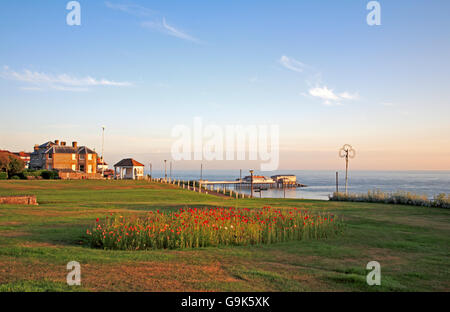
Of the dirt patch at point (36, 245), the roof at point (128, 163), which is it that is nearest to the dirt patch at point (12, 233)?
the dirt patch at point (36, 245)

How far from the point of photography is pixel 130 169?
227 feet

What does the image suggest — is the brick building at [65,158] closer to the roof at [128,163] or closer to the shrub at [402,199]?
the roof at [128,163]

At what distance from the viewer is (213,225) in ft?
33.7

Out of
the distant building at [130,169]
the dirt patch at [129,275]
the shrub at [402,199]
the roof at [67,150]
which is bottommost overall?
the shrub at [402,199]

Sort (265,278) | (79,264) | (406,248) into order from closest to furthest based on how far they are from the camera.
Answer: (265,278) < (79,264) < (406,248)

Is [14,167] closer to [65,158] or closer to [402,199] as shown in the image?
[65,158]

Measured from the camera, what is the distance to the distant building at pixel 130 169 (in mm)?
68250

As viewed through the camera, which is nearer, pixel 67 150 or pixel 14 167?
pixel 14 167

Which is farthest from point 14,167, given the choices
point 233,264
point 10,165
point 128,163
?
point 233,264

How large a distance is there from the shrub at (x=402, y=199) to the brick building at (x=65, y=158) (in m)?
54.7

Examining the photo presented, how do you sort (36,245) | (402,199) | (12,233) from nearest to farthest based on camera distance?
(36,245)
(12,233)
(402,199)
